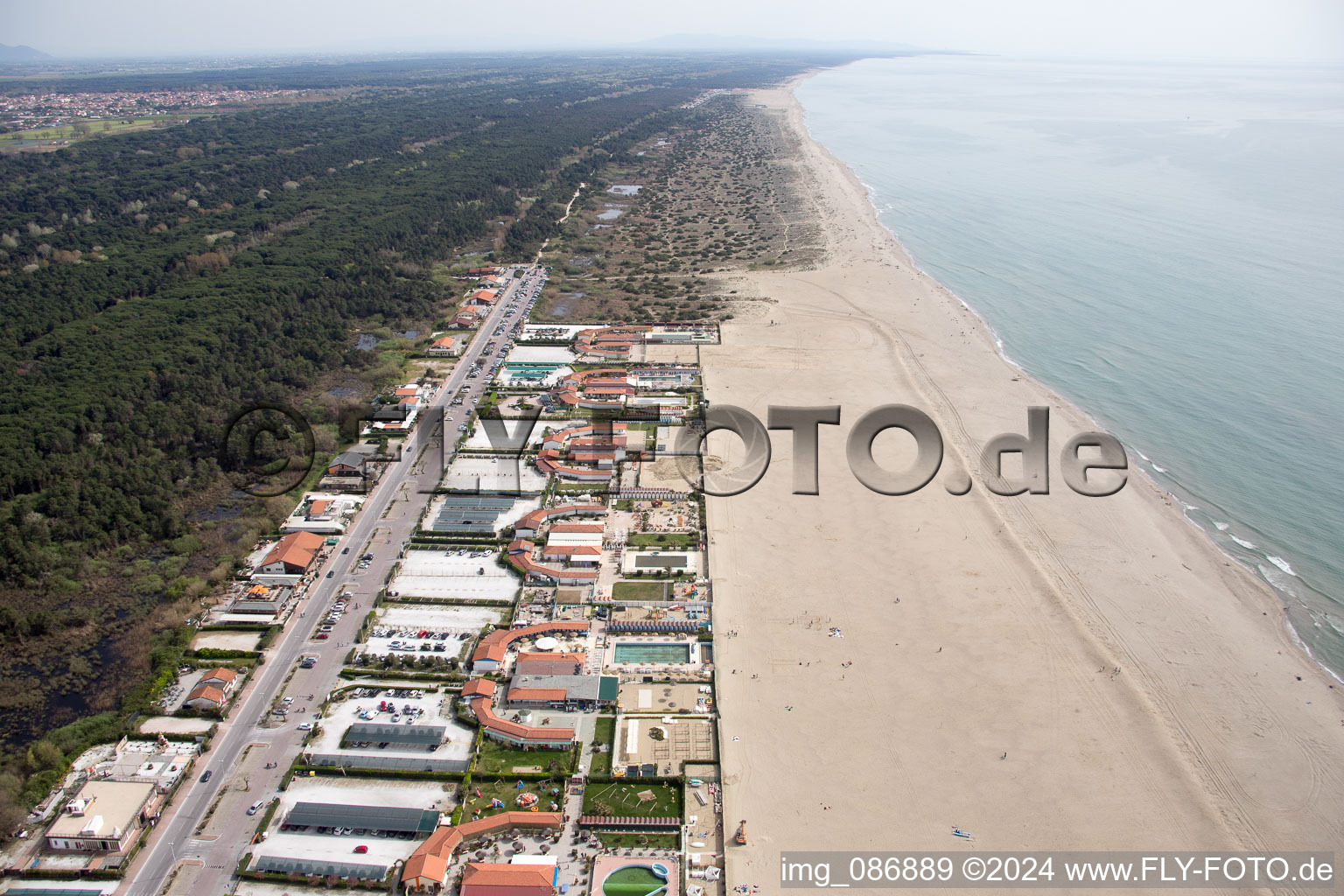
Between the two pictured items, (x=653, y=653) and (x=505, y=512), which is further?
(x=505, y=512)

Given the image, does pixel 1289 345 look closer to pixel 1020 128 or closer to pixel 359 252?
pixel 359 252

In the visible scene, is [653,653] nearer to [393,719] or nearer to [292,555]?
[393,719]

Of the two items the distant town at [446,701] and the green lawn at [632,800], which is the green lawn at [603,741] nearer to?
the distant town at [446,701]

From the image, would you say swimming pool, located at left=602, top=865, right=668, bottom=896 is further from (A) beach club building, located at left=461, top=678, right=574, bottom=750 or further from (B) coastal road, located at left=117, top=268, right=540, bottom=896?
(B) coastal road, located at left=117, top=268, right=540, bottom=896

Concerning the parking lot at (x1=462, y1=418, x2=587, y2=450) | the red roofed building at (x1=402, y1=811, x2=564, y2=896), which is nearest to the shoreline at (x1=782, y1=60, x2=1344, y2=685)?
the red roofed building at (x1=402, y1=811, x2=564, y2=896)

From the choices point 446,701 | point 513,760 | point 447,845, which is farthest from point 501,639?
point 447,845
